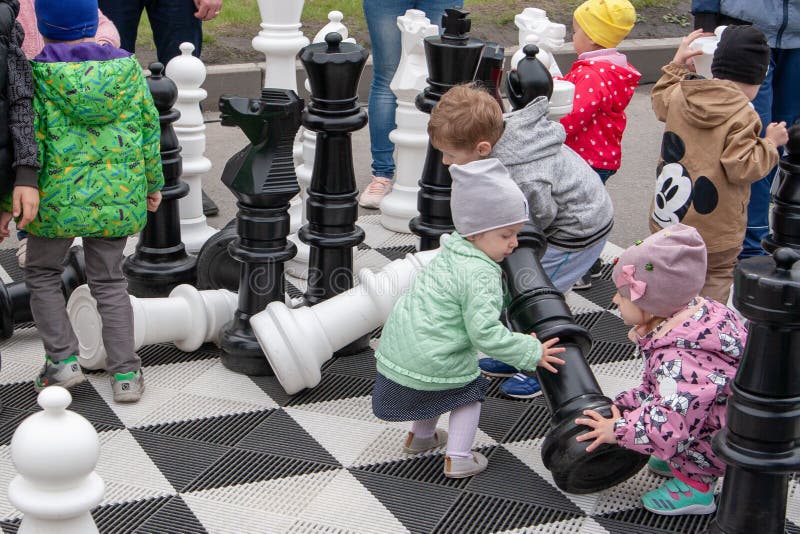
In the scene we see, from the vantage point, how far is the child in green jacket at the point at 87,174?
2.70 metres

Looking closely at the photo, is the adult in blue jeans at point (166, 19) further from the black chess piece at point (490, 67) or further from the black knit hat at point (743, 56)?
Result: the black knit hat at point (743, 56)

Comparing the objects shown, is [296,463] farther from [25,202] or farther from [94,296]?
[25,202]

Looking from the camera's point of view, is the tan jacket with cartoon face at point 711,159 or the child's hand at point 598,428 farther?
the tan jacket with cartoon face at point 711,159

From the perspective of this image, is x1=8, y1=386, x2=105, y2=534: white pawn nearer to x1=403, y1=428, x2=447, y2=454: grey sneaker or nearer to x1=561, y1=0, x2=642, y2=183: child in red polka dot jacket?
x1=403, y1=428, x2=447, y2=454: grey sneaker

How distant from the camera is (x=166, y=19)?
438cm

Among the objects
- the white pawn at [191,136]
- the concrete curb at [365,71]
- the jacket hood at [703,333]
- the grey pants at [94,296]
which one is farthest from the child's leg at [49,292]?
the concrete curb at [365,71]

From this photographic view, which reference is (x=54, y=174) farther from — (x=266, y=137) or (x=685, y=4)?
(x=685, y=4)

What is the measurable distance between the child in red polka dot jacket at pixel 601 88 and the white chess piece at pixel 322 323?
38.3 inches

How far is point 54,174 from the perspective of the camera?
2719 mm

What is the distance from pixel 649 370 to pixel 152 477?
3.86 ft

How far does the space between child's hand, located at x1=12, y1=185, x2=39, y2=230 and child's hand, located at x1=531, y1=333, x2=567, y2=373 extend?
1266mm

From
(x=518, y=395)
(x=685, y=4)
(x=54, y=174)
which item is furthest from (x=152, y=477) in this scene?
(x=685, y=4)

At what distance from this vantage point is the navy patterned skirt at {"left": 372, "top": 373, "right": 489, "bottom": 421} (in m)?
2.57

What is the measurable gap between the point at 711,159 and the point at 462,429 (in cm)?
124
